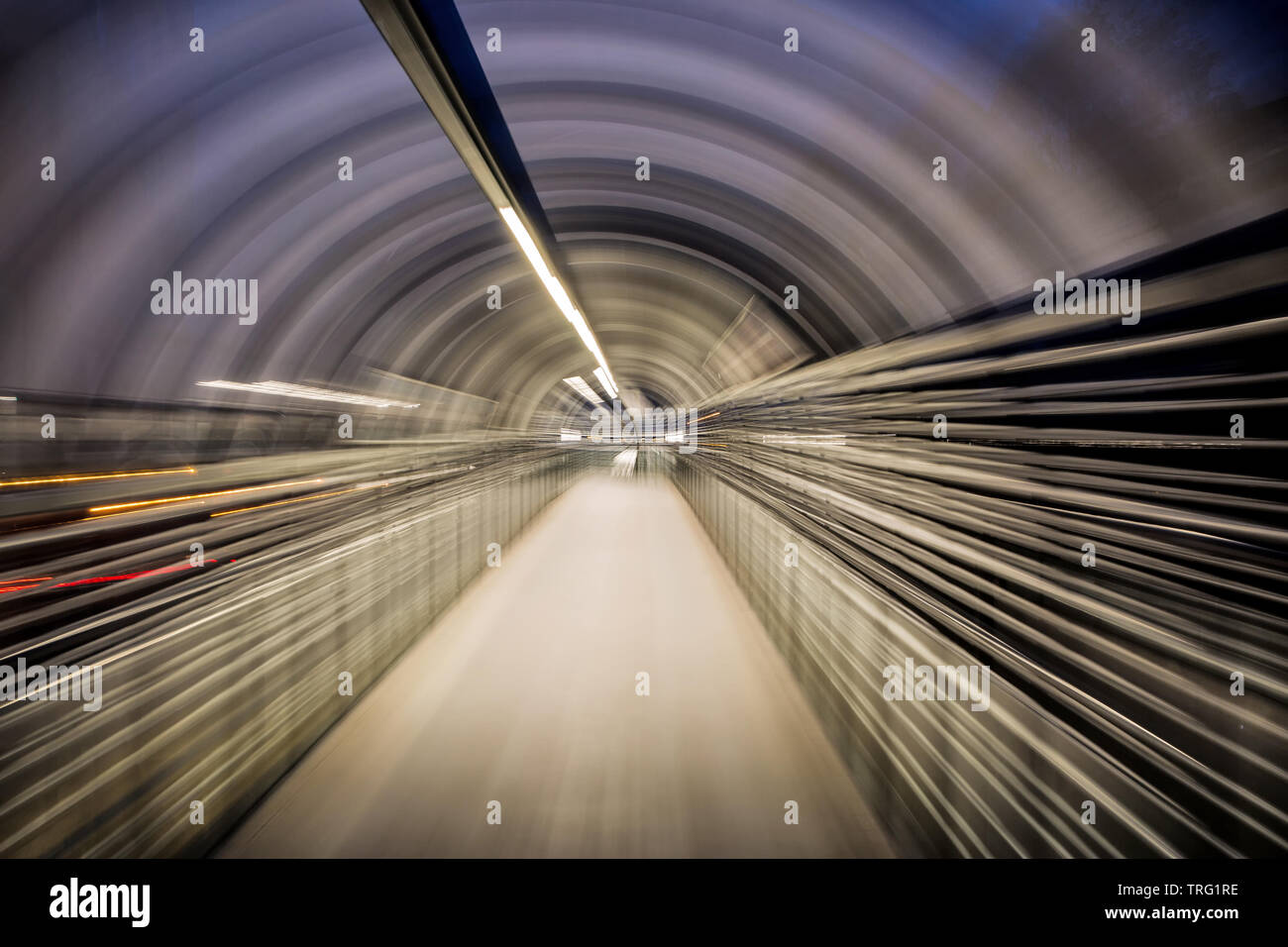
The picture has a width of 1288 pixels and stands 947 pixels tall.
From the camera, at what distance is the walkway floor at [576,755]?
2328 mm

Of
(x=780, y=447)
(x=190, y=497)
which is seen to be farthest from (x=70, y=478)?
(x=780, y=447)

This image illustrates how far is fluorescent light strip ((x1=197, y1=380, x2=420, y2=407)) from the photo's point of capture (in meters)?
2.80

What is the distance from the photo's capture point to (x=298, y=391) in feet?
10.6

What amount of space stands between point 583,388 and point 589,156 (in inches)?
503

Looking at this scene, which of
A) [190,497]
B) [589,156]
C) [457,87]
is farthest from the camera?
[589,156]

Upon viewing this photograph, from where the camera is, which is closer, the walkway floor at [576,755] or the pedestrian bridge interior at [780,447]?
the pedestrian bridge interior at [780,447]

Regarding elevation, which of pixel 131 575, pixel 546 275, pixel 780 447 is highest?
pixel 546 275

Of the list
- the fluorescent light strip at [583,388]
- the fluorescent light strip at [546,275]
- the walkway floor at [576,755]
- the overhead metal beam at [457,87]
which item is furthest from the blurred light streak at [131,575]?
the fluorescent light strip at [583,388]

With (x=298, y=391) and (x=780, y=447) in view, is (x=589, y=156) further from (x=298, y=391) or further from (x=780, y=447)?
(x=780, y=447)

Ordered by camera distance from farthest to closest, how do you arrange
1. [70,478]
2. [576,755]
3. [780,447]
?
1. [780,447]
2. [576,755]
3. [70,478]

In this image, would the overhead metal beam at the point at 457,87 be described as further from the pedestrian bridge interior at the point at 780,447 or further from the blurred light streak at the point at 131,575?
the blurred light streak at the point at 131,575

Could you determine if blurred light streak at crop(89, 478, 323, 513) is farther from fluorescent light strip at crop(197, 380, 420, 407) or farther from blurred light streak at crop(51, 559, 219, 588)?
fluorescent light strip at crop(197, 380, 420, 407)

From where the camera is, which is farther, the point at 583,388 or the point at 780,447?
the point at 583,388

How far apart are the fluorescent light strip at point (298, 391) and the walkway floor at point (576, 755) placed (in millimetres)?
2226
